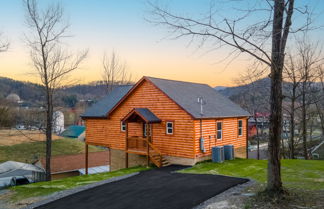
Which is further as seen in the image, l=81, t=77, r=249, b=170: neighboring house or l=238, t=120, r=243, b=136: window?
l=238, t=120, r=243, b=136: window

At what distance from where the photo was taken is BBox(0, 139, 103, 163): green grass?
33562 mm

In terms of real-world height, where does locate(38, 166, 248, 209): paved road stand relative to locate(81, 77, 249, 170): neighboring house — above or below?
below

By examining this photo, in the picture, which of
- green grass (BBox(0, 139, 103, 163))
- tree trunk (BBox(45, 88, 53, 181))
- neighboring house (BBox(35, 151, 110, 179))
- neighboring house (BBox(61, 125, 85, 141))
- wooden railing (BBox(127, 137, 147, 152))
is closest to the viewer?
wooden railing (BBox(127, 137, 147, 152))

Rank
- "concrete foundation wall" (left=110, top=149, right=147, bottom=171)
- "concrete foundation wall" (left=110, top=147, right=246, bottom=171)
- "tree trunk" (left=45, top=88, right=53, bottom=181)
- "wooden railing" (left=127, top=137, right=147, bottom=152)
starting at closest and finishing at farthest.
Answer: "concrete foundation wall" (left=110, top=147, right=246, bottom=171) < "wooden railing" (left=127, top=137, right=147, bottom=152) < "tree trunk" (left=45, top=88, right=53, bottom=181) < "concrete foundation wall" (left=110, top=149, right=147, bottom=171)

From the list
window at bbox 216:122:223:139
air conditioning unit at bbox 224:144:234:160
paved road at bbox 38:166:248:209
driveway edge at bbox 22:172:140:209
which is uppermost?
window at bbox 216:122:223:139

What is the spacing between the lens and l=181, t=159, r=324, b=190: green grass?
10.7 meters

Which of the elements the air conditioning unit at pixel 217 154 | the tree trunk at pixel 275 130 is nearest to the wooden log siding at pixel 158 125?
the air conditioning unit at pixel 217 154

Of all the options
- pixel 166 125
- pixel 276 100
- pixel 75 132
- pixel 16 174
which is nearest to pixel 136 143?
pixel 166 125

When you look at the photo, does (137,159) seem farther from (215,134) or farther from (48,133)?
(48,133)

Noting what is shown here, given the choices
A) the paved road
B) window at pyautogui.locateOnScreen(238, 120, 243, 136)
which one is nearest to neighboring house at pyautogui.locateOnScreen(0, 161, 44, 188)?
the paved road

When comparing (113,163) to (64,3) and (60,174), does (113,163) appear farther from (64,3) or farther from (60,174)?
(64,3)

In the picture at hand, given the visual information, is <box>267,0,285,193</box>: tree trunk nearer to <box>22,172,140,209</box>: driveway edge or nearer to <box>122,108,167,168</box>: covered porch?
<box>22,172,140,209</box>: driveway edge

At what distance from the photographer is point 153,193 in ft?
34.4

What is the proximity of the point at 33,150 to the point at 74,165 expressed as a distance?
541 inches
